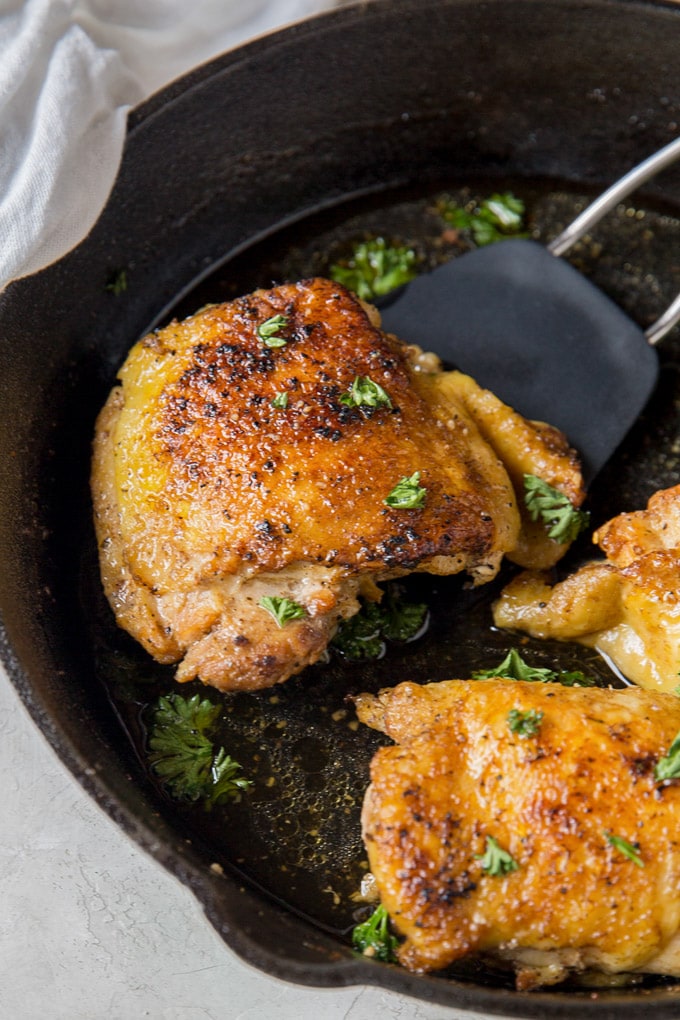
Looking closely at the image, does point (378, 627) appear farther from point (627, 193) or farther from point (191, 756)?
point (627, 193)

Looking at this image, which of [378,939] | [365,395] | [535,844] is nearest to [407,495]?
[365,395]

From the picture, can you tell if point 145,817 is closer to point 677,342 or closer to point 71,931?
point 71,931

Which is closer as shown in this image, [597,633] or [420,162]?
[597,633]

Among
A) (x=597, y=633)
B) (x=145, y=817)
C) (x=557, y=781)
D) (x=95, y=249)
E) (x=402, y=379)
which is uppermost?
(x=95, y=249)

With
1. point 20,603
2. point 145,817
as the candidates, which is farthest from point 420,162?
point 145,817

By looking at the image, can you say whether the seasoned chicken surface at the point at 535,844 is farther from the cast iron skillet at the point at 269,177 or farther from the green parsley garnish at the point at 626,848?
the cast iron skillet at the point at 269,177

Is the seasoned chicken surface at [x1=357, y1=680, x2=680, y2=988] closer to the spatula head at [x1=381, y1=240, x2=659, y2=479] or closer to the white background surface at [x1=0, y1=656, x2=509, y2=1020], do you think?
the white background surface at [x1=0, y1=656, x2=509, y2=1020]
